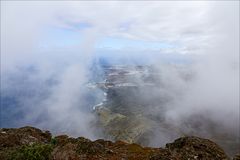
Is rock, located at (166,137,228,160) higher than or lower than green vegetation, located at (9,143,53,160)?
higher

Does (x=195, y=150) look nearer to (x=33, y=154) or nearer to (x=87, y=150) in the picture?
(x=87, y=150)

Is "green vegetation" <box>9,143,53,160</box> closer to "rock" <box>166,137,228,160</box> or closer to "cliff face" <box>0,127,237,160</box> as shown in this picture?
"cliff face" <box>0,127,237,160</box>

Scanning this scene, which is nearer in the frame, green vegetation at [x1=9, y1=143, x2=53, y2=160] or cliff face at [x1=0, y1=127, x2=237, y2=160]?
green vegetation at [x1=9, y1=143, x2=53, y2=160]

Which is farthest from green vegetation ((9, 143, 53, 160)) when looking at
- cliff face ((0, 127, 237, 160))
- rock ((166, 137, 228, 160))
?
rock ((166, 137, 228, 160))

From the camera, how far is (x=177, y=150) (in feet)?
135

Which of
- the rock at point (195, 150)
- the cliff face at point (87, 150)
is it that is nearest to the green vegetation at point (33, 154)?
the cliff face at point (87, 150)

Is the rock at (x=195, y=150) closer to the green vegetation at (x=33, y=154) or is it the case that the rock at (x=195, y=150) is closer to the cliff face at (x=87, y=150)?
the cliff face at (x=87, y=150)

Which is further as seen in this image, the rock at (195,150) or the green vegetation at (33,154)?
the rock at (195,150)

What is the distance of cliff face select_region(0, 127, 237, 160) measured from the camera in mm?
38719

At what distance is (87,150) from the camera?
45469 millimetres

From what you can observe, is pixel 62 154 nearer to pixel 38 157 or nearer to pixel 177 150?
pixel 38 157

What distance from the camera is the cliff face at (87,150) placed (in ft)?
127

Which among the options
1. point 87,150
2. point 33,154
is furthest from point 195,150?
point 33,154

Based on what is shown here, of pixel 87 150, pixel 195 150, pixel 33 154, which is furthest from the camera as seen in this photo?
pixel 87 150
